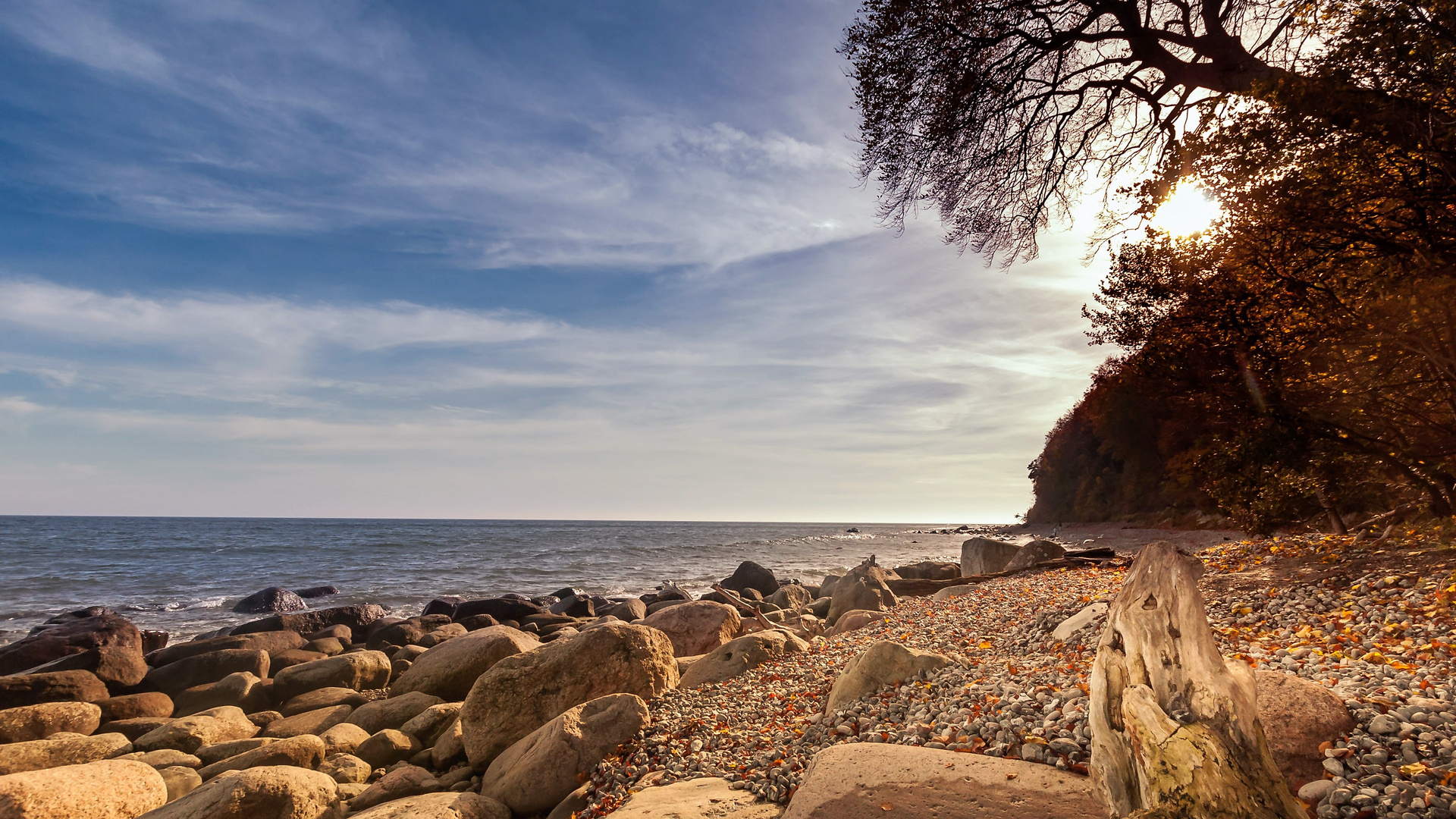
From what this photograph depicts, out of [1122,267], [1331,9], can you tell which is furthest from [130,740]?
[1331,9]

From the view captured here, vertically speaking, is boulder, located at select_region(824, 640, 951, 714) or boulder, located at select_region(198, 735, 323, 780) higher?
boulder, located at select_region(824, 640, 951, 714)

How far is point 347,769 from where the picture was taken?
8023 millimetres

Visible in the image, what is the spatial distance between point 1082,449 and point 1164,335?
175 ft

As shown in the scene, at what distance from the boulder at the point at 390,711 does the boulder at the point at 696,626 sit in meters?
4.19

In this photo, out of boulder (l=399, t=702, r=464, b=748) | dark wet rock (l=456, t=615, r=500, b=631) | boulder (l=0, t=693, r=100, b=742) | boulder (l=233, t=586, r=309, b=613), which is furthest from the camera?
boulder (l=233, t=586, r=309, b=613)

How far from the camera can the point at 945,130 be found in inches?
324

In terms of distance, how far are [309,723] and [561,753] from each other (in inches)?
258

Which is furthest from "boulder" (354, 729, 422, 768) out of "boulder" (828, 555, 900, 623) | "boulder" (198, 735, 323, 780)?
"boulder" (828, 555, 900, 623)

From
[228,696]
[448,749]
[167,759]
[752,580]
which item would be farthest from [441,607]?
[448,749]

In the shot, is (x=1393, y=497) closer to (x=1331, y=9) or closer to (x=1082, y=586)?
(x=1082, y=586)

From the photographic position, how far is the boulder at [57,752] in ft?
27.2

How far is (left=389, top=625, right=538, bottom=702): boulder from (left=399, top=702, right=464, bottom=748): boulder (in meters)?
1.01

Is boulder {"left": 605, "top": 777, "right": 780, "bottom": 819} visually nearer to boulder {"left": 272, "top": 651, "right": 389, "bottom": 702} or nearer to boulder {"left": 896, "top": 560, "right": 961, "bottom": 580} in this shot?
boulder {"left": 272, "top": 651, "right": 389, "bottom": 702}

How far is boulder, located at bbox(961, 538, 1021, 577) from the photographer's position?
20.8 metres
